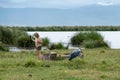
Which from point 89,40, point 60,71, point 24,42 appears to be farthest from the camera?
point 24,42

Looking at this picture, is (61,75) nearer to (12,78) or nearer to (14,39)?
(12,78)

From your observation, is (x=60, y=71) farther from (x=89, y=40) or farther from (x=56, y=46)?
(x=89, y=40)

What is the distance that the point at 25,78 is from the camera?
15281 millimetres

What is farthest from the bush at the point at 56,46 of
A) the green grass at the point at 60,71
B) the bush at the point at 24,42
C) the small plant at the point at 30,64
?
the small plant at the point at 30,64

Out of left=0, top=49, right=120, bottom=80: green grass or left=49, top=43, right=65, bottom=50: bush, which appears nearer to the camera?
left=0, top=49, right=120, bottom=80: green grass

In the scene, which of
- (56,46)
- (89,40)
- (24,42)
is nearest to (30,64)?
(56,46)

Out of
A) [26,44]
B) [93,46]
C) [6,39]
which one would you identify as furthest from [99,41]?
[6,39]

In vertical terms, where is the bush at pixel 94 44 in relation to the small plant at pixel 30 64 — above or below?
below

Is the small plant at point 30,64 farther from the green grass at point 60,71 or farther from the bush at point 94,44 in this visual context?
the bush at point 94,44

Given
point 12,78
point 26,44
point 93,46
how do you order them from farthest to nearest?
point 26,44, point 93,46, point 12,78

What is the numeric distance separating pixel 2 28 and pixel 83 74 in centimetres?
3287

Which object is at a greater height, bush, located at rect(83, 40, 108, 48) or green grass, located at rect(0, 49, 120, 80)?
green grass, located at rect(0, 49, 120, 80)

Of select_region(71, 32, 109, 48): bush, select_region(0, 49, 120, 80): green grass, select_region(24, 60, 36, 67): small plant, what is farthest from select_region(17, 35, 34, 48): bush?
select_region(24, 60, 36, 67): small plant

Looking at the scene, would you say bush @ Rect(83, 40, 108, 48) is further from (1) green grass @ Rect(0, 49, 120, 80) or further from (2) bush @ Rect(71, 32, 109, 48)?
(1) green grass @ Rect(0, 49, 120, 80)
